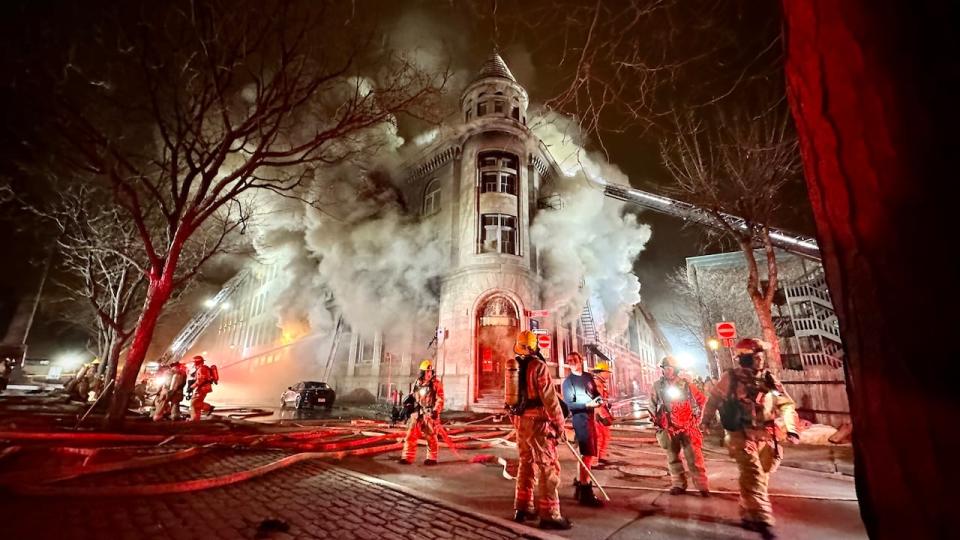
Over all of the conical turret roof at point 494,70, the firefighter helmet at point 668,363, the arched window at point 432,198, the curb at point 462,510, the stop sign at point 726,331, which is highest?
the conical turret roof at point 494,70

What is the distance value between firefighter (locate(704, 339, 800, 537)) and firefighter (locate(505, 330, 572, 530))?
6.62ft

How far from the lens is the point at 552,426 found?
4582mm

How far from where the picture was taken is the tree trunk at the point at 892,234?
0.85m

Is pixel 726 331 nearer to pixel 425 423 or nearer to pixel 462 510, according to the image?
pixel 425 423

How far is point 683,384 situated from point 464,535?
13.9 feet

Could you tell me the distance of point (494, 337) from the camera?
A: 70.3ft

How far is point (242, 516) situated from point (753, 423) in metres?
5.90

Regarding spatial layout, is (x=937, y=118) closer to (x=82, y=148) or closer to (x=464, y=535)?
(x=464, y=535)

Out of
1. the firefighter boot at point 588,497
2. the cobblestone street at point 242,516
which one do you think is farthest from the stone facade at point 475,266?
the cobblestone street at point 242,516

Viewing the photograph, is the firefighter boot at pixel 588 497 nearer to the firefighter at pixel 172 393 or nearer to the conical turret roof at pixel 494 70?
the firefighter at pixel 172 393

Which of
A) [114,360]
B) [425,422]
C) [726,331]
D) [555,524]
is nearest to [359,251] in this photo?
[114,360]

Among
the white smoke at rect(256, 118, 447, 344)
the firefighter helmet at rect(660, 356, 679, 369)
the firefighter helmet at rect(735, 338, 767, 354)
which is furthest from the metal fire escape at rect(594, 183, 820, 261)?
the firefighter helmet at rect(735, 338, 767, 354)

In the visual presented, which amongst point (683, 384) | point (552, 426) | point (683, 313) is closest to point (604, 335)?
point (683, 313)

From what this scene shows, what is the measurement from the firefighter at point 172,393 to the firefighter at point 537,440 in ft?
41.6
